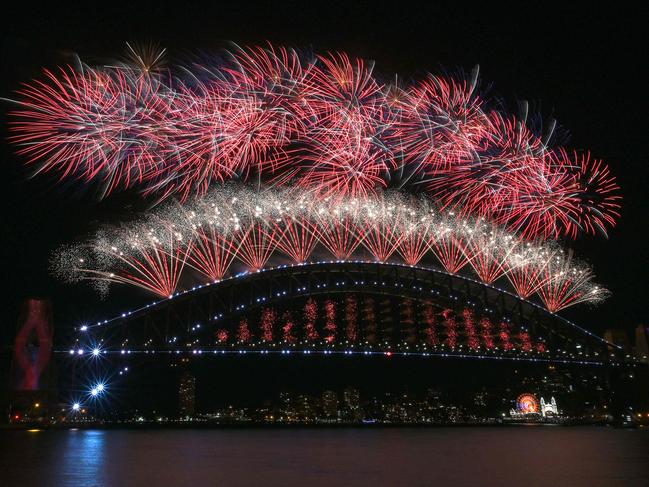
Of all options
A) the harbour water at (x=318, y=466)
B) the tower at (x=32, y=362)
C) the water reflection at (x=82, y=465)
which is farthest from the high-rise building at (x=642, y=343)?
the water reflection at (x=82, y=465)

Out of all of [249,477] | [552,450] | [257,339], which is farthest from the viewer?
[257,339]

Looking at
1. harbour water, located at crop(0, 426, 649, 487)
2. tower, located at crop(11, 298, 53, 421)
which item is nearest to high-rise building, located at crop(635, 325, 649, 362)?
harbour water, located at crop(0, 426, 649, 487)

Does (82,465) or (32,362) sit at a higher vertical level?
(32,362)

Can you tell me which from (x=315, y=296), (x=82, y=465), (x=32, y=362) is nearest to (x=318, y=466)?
(x=82, y=465)

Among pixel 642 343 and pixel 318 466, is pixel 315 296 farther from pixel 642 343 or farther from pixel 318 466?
pixel 318 466

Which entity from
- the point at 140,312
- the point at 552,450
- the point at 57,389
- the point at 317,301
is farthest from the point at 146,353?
the point at 552,450

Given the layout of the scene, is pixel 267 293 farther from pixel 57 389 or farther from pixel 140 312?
pixel 57 389

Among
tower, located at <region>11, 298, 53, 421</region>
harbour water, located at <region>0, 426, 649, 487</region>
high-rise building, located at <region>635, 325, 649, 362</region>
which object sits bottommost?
harbour water, located at <region>0, 426, 649, 487</region>

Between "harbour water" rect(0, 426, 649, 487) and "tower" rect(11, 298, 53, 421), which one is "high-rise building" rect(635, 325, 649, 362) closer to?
"harbour water" rect(0, 426, 649, 487)

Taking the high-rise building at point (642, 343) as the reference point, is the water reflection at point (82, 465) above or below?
below

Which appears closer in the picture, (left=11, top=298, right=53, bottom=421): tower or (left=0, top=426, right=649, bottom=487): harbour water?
(left=0, top=426, right=649, bottom=487): harbour water

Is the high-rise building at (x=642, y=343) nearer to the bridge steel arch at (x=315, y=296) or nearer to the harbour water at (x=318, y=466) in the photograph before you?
the bridge steel arch at (x=315, y=296)
